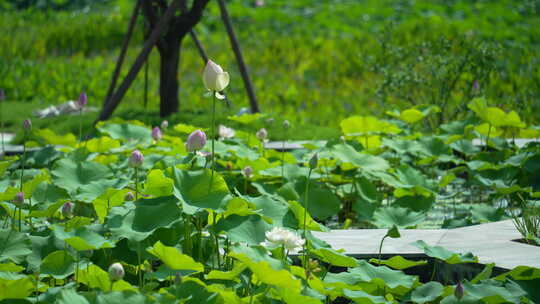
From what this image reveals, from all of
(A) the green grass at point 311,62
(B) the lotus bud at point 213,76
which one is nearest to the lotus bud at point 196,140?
(B) the lotus bud at point 213,76

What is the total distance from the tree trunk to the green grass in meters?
0.17

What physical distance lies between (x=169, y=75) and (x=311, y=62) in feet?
10.6

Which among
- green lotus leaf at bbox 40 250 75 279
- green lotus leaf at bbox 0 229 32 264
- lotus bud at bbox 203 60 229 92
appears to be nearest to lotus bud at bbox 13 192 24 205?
green lotus leaf at bbox 0 229 32 264

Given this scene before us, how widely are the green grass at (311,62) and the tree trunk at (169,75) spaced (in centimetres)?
17

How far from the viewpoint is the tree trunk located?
4309 mm

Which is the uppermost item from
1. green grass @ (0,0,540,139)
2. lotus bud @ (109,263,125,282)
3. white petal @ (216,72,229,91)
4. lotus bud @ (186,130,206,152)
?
white petal @ (216,72,229,91)

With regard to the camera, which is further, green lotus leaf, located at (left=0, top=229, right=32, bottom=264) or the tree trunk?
the tree trunk

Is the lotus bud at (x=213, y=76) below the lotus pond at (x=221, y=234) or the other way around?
the other way around

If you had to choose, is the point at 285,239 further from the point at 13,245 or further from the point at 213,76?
the point at 13,245

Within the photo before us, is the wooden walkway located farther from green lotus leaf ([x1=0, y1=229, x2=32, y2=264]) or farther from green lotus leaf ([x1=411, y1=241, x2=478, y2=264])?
green lotus leaf ([x1=0, y1=229, x2=32, y2=264])

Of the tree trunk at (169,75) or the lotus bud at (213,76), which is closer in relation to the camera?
the lotus bud at (213,76)

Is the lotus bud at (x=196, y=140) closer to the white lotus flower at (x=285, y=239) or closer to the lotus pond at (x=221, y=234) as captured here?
the lotus pond at (x=221, y=234)

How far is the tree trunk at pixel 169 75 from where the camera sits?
431 cm

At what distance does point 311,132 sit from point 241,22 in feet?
18.6
